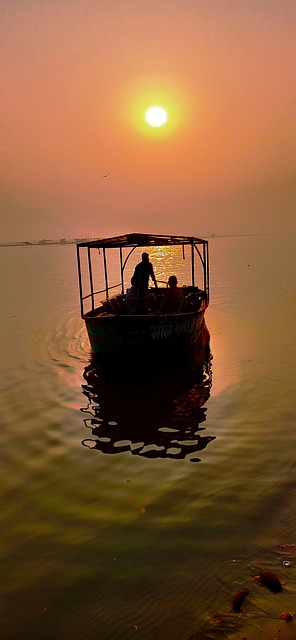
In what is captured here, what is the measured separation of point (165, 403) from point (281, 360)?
4760 mm

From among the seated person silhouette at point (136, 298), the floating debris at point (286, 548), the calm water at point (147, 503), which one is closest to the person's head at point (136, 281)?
the seated person silhouette at point (136, 298)

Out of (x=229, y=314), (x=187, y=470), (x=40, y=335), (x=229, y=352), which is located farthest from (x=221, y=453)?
(x=229, y=314)

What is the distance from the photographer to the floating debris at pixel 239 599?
3.78 metres

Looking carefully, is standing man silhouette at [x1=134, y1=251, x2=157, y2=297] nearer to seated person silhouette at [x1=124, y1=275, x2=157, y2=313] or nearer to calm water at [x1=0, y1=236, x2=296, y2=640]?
seated person silhouette at [x1=124, y1=275, x2=157, y2=313]

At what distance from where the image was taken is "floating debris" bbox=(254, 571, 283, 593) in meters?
3.95

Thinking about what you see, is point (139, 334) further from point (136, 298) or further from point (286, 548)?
point (286, 548)

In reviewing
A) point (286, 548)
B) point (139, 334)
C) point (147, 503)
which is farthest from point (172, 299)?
point (286, 548)

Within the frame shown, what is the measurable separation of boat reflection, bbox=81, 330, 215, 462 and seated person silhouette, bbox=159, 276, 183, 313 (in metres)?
2.08

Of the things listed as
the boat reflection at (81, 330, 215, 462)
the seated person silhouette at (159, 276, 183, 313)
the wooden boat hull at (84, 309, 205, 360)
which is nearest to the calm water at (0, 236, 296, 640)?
the boat reflection at (81, 330, 215, 462)

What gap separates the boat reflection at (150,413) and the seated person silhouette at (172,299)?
2080 millimetres

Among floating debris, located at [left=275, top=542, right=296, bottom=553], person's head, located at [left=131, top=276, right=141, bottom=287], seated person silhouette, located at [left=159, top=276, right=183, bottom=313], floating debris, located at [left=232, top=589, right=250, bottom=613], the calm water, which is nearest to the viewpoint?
floating debris, located at [left=232, top=589, right=250, bottom=613]

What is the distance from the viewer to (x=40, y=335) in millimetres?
18031

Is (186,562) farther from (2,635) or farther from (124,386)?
(124,386)

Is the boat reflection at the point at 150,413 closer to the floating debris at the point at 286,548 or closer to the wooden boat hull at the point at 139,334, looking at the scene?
the wooden boat hull at the point at 139,334
